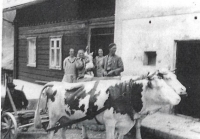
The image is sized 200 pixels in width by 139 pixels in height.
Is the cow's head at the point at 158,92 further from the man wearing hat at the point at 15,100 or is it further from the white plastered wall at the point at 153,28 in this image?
the man wearing hat at the point at 15,100

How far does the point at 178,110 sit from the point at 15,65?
6601 millimetres

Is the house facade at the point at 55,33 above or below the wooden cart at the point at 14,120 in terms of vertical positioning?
above

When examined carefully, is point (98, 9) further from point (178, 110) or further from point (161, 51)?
point (178, 110)

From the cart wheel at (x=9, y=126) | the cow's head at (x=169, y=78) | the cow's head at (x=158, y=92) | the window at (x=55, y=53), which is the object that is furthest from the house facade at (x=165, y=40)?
the window at (x=55, y=53)

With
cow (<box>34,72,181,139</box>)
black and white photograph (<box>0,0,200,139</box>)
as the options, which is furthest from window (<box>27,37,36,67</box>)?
cow (<box>34,72,181,139</box>)

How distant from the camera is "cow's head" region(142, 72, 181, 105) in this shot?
314cm

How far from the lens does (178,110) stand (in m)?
5.07

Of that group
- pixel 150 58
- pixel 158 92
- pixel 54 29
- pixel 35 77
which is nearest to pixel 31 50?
pixel 35 77

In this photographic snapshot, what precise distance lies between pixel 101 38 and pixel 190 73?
2.87 m

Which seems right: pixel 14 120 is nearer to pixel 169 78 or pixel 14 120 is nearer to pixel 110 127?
pixel 110 127

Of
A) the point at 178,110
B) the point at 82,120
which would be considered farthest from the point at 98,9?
the point at 82,120

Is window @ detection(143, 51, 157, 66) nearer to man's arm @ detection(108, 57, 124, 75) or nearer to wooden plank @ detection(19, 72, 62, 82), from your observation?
man's arm @ detection(108, 57, 124, 75)

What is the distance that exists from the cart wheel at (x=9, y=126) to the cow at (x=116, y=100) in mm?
861

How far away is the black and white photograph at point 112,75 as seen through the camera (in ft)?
11.0
